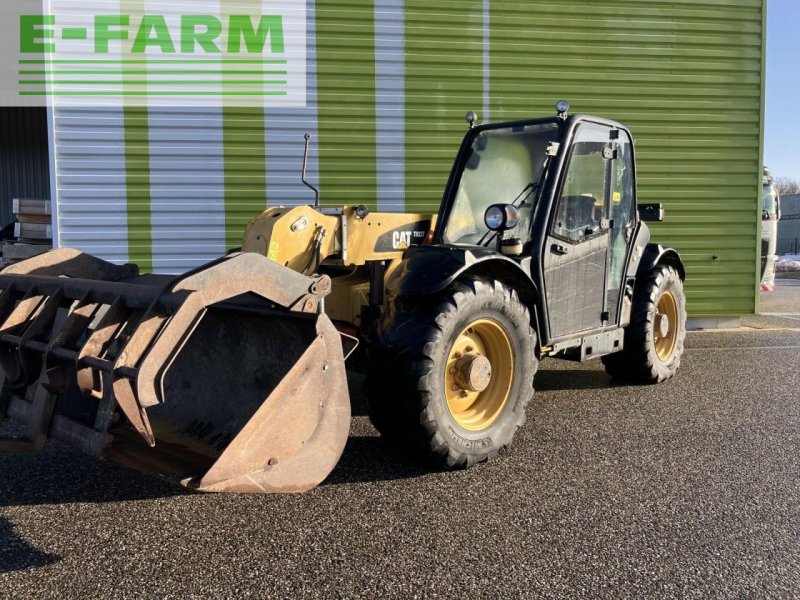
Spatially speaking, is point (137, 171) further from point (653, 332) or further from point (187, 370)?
point (653, 332)

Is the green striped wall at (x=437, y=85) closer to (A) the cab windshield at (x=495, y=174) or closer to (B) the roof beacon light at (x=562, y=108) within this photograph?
(A) the cab windshield at (x=495, y=174)

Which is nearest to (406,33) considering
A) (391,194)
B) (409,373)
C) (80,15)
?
(391,194)

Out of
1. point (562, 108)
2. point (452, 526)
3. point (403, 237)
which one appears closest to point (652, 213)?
point (562, 108)

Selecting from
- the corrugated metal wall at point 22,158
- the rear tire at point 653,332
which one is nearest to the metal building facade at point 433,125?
the rear tire at point 653,332

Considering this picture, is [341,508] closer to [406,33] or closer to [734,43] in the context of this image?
[406,33]

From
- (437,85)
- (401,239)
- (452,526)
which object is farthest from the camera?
(437,85)

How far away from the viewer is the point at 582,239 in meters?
5.28

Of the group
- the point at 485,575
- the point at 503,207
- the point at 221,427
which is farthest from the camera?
the point at 503,207

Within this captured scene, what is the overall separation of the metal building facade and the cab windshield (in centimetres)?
346

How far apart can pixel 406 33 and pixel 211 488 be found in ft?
23.5

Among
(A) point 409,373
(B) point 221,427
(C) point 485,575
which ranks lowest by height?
(C) point 485,575

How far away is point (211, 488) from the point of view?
2979 mm

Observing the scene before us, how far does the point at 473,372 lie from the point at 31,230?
7.36 metres

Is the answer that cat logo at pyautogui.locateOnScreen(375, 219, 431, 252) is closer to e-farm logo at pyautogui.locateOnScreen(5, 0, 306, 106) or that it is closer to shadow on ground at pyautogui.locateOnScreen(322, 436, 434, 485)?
shadow on ground at pyautogui.locateOnScreen(322, 436, 434, 485)
